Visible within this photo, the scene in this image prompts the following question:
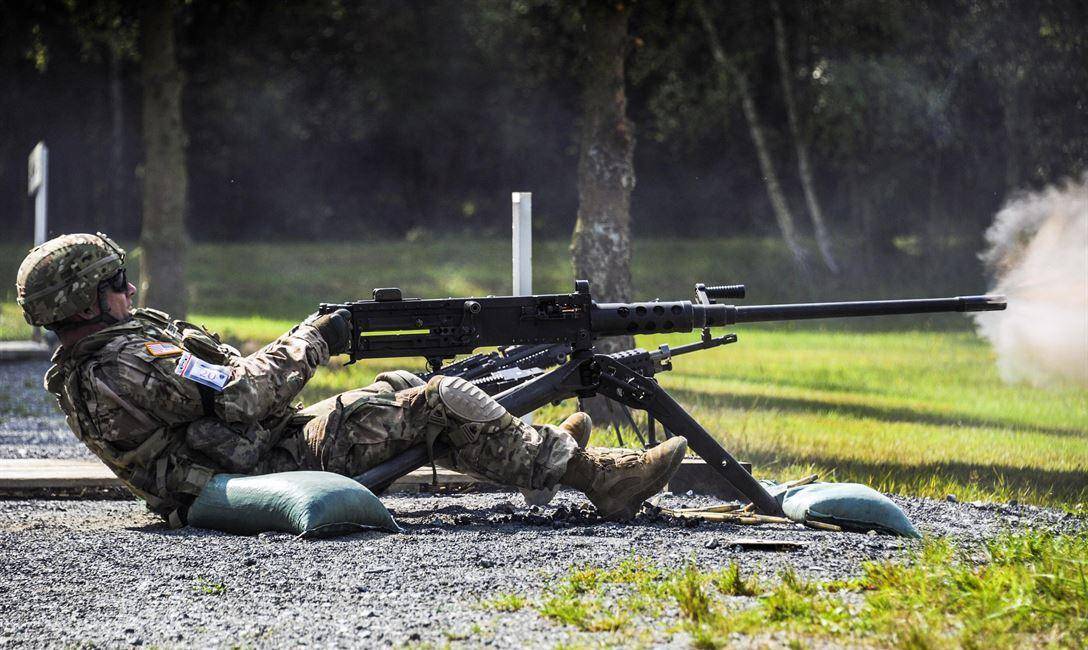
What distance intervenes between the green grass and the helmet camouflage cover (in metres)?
2.31

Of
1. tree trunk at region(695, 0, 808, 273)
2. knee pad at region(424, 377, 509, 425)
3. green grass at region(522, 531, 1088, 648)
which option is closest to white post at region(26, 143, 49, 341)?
knee pad at region(424, 377, 509, 425)

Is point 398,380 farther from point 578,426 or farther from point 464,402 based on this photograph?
point 578,426

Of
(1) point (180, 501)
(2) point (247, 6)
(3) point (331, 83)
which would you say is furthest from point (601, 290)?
(3) point (331, 83)

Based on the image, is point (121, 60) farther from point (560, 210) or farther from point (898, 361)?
point (898, 361)

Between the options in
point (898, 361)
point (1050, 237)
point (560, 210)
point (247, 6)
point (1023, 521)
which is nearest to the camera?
point (1023, 521)

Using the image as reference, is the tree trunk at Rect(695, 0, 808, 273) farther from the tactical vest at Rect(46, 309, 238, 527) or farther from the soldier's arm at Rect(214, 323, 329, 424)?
the tactical vest at Rect(46, 309, 238, 527)

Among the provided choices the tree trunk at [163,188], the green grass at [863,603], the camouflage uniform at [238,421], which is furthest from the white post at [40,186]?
the green grass at [863,603]

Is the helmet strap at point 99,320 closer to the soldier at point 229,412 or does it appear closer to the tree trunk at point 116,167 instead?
the soldier at point 229,412

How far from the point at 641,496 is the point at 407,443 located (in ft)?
3.49

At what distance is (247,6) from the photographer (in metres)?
19.9

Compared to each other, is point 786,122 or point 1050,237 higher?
point 786,122

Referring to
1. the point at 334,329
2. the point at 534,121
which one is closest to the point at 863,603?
the point at 334,329

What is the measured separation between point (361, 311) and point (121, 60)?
26.6 metres

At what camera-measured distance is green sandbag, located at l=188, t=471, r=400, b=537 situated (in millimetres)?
5297
